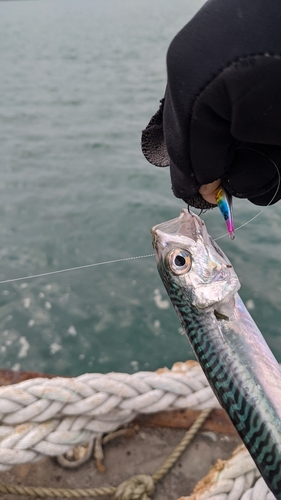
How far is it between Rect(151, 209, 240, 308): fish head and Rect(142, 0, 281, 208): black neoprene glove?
62 centimetres

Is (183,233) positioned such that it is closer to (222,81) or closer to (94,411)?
(222,81)

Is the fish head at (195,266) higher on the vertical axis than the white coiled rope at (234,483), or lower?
higher

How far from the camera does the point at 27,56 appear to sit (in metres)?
17.7

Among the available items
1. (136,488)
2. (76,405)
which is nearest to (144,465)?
(136,488)

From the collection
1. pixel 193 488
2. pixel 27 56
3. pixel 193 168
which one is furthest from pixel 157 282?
pixel 27 56

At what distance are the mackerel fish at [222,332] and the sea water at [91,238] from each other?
2153mm

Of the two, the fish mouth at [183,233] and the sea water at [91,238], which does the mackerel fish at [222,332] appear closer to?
the fish mouth at [183,233]

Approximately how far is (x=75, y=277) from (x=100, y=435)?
2821 millimetres

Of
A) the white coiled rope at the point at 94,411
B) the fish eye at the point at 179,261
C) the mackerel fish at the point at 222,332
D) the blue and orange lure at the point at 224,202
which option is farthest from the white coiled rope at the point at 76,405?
the blue and orange lure at the point at 224,202

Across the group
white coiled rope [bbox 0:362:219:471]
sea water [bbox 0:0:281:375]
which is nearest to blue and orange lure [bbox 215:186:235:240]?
white coiled rope [bbox 0:362:219:471]

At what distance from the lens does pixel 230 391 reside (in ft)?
7.22

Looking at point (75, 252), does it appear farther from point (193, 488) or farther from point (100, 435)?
point (193, 488)

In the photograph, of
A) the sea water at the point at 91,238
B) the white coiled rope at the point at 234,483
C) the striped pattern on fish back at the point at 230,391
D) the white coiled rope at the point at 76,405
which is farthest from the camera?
the sea water at the point at 91,238

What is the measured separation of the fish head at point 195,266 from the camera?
241 centimetres
